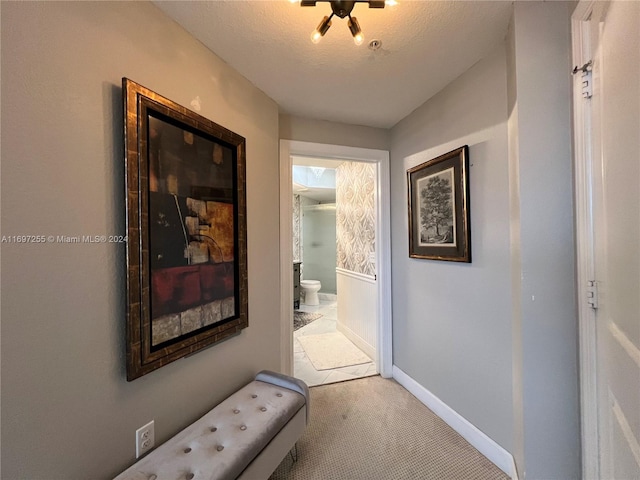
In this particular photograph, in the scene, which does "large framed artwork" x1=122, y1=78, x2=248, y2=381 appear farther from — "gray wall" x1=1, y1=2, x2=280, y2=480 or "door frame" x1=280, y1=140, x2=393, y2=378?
"door frame" x1=280, y1=140, x2=393, y2=378

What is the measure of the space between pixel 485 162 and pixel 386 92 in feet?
2.93

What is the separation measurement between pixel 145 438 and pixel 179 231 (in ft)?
3.00

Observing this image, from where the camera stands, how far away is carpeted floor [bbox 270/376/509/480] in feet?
4.97

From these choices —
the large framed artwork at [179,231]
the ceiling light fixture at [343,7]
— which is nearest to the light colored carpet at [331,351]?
the large framed artwork at [179,231]

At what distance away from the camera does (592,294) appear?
1044 mm

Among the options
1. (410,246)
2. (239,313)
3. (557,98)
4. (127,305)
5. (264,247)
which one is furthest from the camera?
(410,246)

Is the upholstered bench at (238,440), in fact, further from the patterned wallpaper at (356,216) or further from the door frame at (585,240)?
the patterned wallpaper at (356,216)

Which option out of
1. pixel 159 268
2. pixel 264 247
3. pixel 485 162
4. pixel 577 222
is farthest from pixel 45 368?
pixel 485 162

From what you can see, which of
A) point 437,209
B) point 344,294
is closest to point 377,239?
point 437,209

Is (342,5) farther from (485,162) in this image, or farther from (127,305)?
(127,305)

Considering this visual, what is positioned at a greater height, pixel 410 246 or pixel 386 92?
pixel 386 92

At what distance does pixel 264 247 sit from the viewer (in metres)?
1.95

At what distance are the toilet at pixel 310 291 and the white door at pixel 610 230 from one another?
4.57 m

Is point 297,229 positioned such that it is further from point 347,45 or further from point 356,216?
point 347,45
